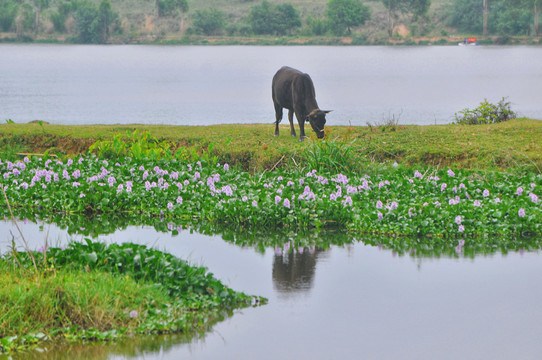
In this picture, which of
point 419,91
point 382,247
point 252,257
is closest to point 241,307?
point 252,257

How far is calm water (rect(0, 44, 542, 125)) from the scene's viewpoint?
3928 cm

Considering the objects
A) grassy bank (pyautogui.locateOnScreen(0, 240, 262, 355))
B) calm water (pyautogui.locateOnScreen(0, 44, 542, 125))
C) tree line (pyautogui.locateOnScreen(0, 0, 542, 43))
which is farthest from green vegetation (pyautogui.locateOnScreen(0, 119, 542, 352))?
tree line (pyautogui.locateOnScreen(0, 0, 542, 43))

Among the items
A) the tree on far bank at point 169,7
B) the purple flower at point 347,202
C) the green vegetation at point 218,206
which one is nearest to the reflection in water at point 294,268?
the green vegetation at point 218,206

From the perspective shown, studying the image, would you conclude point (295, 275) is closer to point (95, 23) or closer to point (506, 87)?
point (506, 87)

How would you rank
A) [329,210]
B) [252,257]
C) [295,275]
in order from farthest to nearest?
[329,210], [252,257], [295,275]

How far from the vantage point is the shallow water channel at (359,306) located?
23.2ft

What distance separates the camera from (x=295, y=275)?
30.6 ft

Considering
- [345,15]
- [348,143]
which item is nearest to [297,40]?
[345,15]

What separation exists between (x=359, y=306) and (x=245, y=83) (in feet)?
170

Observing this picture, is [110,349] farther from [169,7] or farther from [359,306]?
[169,7]

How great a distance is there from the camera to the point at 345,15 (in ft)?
339

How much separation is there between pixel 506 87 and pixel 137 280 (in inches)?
1926

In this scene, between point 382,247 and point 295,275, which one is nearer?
point 295,275

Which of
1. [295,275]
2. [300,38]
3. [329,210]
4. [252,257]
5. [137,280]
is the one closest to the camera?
[137,280]
